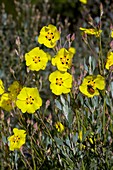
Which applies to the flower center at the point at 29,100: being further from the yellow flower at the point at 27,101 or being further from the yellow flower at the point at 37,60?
the yellow flower at the point at 37,60

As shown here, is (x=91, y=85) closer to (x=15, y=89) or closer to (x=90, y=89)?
(x=90, y=89)

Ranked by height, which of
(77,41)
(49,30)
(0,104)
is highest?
(49,30)

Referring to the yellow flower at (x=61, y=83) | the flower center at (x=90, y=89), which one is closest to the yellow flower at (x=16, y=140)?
the yellow flower at (x=61, y=83)

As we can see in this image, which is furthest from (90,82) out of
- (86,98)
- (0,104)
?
(0,104)

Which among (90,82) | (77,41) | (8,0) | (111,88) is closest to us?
(90,82)

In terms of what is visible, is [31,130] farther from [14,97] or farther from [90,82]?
[90,82]

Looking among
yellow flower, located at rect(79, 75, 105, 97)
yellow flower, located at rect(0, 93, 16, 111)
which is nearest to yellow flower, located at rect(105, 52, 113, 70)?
yellow flower, located at rect(79, 75, 105, 97)

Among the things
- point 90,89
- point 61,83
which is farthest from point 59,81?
point 90,89

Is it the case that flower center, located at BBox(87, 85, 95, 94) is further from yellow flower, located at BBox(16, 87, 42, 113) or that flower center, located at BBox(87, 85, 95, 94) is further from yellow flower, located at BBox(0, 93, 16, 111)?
yellow flower, located at BBox(0, 93, 16, 111)
